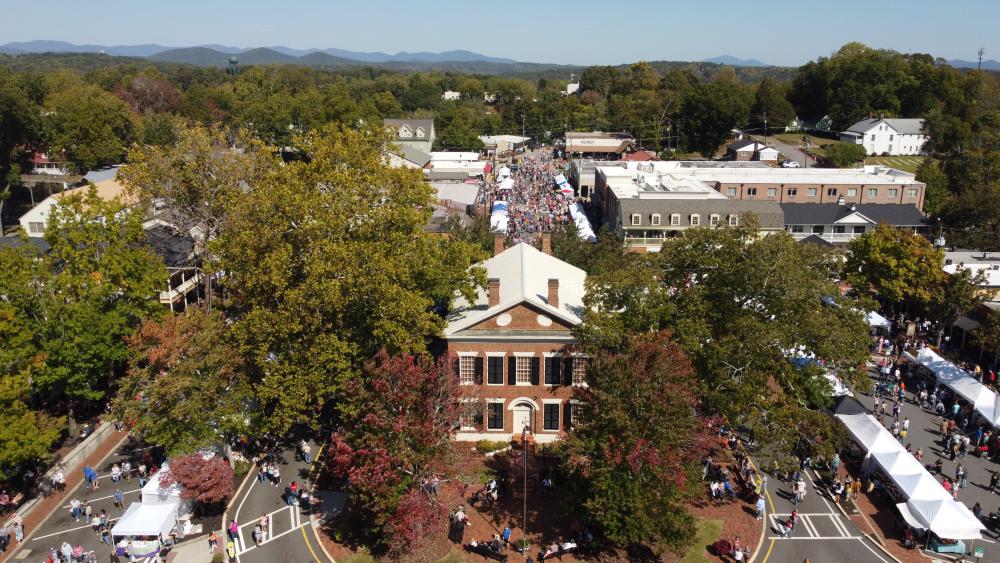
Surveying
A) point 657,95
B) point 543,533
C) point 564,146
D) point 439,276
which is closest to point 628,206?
point 439,276

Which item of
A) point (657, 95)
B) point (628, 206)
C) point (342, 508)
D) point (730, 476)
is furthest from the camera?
point (657, 95)

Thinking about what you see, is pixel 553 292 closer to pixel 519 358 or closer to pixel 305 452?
pixel 519 358

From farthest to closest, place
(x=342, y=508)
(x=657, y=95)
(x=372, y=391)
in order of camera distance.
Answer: (x=657, y=95), (x=342, y=508), (x=372, y=391)

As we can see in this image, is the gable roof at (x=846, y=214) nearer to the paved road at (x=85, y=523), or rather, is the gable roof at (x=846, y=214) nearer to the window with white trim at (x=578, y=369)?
the window with white trim at (x=578, y=369)

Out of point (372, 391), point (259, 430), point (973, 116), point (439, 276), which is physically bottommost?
point (259, 430)

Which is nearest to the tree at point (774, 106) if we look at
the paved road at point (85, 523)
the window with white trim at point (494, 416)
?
the window with white trim at point (494, 416)

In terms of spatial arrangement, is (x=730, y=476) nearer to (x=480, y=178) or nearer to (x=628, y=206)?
(x=628, y=206)

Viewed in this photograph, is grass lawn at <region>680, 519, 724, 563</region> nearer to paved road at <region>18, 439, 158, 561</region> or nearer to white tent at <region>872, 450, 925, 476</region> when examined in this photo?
white tent at <region>872, 450, 925, 476</region>

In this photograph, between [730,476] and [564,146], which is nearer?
[730,476]
